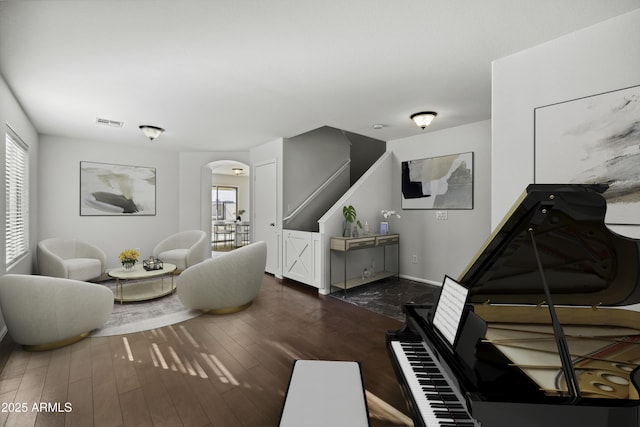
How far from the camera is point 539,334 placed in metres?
1.49

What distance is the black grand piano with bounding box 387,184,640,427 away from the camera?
865 mm

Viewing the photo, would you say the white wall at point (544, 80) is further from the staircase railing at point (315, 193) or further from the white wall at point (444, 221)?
the staircase railing at point (315, 193)

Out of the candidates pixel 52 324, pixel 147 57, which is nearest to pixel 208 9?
pixel 147 57

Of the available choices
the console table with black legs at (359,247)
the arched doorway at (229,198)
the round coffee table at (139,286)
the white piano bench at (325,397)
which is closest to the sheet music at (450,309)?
the white piano bench at (325,397)

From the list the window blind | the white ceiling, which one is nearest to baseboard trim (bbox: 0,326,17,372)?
the window blind

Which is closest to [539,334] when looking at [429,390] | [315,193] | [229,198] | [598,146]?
[429,390]

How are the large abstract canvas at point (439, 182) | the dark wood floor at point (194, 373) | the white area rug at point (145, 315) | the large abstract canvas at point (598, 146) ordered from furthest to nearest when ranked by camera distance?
the large abstract canvas at point (439, 182), the white area rug at point (145, 315), the large abstract canvas at point (598, 146), the dark wood floor at point (194, 373)

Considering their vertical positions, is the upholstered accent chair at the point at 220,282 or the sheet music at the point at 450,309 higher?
the sheet music at the point at 450,309

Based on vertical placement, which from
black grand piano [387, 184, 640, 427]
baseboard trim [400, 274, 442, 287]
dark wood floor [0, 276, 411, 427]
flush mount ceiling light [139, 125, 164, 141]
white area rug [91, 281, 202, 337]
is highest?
flush mount ceiling light [139, 125, 164, 141]

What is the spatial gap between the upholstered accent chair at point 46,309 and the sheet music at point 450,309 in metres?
3.08

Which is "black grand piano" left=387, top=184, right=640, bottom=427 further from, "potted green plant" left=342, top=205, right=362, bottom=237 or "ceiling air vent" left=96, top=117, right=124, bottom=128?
"ceiling air vent" left=96, top=117, right=124, bottom=128

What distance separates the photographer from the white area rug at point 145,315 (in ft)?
10.0

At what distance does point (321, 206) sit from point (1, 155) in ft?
14.3

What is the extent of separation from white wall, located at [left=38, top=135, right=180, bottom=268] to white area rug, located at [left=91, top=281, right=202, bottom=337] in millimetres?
2462
